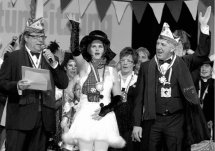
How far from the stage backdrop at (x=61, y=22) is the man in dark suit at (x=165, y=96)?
4.22m

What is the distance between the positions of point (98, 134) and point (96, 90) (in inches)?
19.5

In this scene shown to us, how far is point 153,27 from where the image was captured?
472 inches

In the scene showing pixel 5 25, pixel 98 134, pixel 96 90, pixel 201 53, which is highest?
pixel 5 25

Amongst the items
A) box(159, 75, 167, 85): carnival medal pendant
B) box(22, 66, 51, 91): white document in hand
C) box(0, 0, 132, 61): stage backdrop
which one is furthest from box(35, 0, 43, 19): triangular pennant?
box(0, 0, 132, 61): stage backdrop

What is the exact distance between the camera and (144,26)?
11.9 meters

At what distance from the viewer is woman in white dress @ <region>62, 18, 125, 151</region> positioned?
19.5 feet

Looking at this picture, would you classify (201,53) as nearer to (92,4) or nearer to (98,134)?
(98,134)

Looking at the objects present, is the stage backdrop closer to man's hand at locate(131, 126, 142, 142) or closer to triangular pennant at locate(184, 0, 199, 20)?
triangular pennant at locate(184, 0, 199, 20)

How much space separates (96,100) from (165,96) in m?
0.78

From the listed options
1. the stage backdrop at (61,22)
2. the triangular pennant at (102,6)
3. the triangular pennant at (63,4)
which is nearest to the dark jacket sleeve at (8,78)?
the stage backdrop at (61,22)

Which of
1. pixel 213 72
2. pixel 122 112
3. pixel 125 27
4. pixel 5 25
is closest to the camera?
pixel 122 112

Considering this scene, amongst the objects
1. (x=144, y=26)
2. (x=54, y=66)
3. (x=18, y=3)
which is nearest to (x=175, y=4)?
(x=144, y=26)

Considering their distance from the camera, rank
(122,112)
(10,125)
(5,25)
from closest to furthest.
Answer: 1. (10,125)
2. (122,112)
3. (5,25)

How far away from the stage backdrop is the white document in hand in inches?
182
